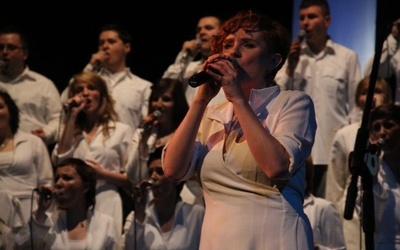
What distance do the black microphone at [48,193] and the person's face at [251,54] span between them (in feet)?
8.49

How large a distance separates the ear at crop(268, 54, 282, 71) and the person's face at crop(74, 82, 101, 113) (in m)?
3.21

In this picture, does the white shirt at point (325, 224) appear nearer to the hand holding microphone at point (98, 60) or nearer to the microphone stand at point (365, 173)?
the microphone stand at point (365, 173)

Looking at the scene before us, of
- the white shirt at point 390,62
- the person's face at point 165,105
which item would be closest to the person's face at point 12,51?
the person's face at point 165,105

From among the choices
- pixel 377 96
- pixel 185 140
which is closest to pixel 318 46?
pixel 377 96

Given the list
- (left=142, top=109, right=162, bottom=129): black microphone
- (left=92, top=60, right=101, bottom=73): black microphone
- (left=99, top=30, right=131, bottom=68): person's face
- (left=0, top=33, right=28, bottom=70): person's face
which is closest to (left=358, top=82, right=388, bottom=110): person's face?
(left=142, top=109, right=162, bottom=129): black microphone

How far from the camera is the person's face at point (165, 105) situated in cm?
597

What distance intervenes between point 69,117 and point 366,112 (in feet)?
8.98

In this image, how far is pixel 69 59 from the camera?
Result: 8.52m

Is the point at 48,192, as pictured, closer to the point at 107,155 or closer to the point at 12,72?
the point at 107,155

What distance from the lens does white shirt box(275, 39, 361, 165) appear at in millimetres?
6500

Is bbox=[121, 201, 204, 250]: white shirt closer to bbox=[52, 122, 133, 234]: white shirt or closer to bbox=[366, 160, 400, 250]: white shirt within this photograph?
bbox=[52, 122, 133, 234]: white shirt

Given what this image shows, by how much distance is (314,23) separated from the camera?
671 cm

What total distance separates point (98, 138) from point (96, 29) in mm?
2839

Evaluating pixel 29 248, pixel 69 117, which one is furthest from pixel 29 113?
pixel 29 248
